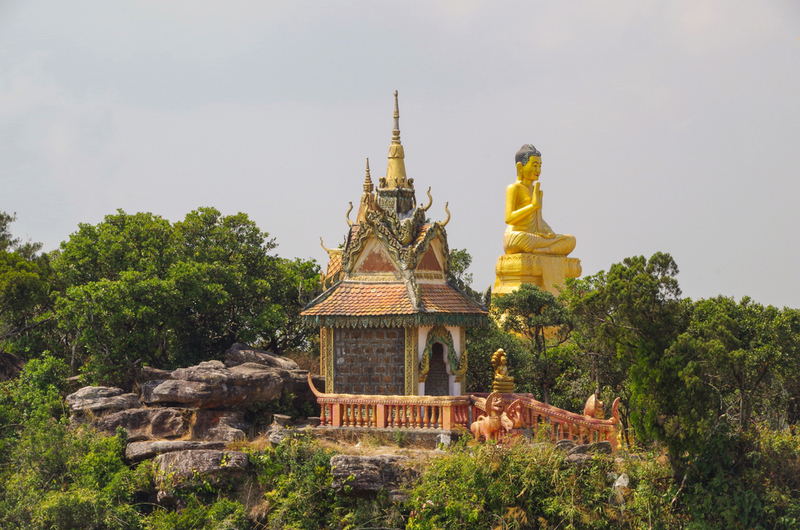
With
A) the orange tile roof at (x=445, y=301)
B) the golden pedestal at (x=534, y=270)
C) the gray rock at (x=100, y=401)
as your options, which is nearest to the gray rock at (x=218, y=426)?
the gray rock at (x=100, y=401)

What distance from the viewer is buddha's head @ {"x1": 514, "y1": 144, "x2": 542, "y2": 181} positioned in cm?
3656

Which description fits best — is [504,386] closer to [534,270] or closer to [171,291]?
[171,291]

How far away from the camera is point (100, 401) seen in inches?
862

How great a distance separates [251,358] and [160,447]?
16.0ft

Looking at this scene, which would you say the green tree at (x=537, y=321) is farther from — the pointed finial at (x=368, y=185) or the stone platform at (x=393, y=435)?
the stone platform at (x=393, y=435)

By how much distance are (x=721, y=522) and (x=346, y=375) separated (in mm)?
8783

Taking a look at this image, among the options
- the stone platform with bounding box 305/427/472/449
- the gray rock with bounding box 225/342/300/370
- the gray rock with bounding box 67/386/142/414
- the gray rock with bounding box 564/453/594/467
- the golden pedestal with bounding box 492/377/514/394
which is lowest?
the gray rock with bounding box 564/453/594/467

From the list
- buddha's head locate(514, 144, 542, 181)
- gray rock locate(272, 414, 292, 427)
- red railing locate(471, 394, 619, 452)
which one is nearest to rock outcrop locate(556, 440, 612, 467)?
red railing locate(471, 394, 619, 452)

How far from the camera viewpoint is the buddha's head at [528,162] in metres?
36.6

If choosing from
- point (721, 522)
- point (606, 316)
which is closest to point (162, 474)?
point (606, 316)

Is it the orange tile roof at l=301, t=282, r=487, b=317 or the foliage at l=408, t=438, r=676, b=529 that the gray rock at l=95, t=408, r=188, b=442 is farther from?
the foliage at l=408, t=438, r=676, b=529

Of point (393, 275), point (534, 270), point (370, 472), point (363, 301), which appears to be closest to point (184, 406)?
point (363, 301)

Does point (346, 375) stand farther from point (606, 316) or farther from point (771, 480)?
point (771, 480)

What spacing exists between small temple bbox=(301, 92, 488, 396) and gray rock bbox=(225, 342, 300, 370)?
3530 mm
